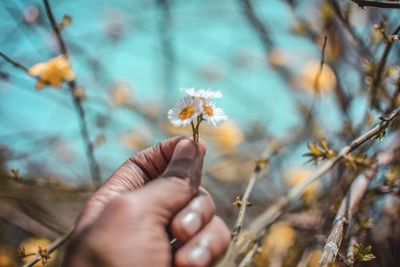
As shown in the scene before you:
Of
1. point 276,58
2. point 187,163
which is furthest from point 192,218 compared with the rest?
point 276,58

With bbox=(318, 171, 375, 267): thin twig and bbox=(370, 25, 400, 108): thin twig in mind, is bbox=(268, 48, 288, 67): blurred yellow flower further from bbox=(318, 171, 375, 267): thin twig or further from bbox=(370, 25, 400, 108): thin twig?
bbox=(318, 171, 375, 267): thin twig

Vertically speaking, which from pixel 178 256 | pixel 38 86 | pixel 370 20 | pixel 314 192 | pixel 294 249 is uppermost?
pixel 370 20

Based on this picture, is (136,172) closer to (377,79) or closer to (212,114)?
(212,114)

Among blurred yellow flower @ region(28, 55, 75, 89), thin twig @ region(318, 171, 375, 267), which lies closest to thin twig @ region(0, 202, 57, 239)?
blurred yellow flower @ region(28, 55, 75, 89)

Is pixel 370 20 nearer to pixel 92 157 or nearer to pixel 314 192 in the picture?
pixel 314 192

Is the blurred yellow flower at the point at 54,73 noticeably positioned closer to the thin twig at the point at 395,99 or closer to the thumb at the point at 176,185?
the thumb at the point at 176,185

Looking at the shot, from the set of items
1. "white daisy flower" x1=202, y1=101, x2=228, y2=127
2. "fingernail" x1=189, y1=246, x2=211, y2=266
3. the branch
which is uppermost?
the branch

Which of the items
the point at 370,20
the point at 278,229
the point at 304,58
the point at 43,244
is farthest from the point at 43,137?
the point at 304,58

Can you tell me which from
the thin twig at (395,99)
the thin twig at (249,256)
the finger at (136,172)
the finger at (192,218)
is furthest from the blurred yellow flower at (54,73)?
the thin twig at (395,99)
